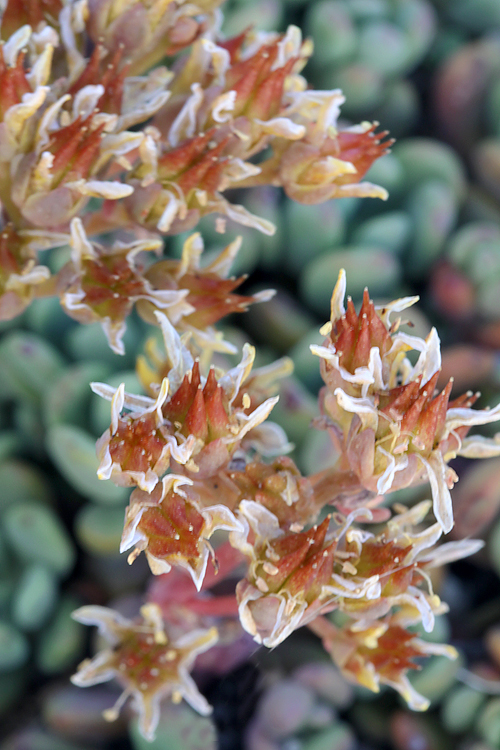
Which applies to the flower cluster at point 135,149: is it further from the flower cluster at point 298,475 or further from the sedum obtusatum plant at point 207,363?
the flower cluster at point 298,475

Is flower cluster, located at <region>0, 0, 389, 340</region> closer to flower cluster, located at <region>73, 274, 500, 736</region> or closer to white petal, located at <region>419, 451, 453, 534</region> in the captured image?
flower cluster, located at <region>73, 274, 500, 736</region>

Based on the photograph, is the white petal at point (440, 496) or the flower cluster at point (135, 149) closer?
the white petal at point (440, 496)

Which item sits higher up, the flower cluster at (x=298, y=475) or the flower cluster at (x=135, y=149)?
the flower cluster at (x=135, y=149)

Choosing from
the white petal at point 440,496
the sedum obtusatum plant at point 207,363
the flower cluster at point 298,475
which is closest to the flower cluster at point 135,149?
the sedum obtusatum plant at point 207,363

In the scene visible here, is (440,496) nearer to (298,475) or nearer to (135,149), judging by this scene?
(298,475)

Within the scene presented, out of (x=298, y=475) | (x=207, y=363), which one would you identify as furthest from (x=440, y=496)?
(x=207, y=363)

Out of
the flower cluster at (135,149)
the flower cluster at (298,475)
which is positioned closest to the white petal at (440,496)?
the flower cluster at (298,475)

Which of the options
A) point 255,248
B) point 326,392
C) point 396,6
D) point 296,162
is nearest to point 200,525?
point 326,392

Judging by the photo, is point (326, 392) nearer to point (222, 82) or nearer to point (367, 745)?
point (222, 82)
